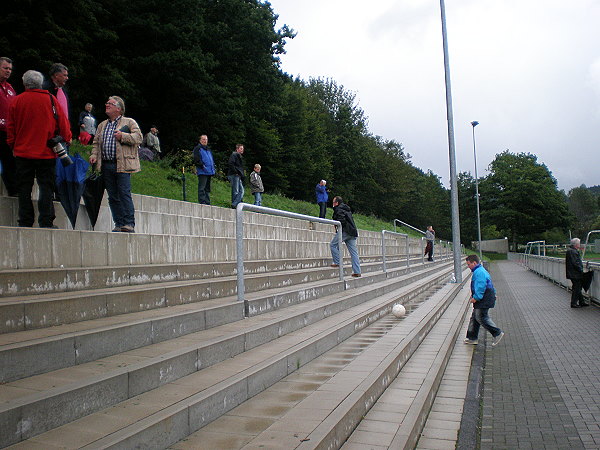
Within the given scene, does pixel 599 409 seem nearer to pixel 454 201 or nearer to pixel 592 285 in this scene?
pixel 592 285

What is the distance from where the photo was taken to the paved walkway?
16.1 feet

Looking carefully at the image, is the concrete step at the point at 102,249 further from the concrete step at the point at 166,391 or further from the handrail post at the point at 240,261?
the concrete step at the point at 166,391

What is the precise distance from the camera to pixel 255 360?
4488mm

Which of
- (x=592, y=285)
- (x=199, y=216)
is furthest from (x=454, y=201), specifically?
(x=199, y=216)

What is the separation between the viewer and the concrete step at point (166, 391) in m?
2.64

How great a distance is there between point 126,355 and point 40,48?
1890cm

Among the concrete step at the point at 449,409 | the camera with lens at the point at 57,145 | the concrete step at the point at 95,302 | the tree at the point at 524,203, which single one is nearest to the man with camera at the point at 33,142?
the camera with lens at the point at 57,145

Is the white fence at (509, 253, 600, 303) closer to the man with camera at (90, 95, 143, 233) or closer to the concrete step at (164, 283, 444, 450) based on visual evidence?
the concrete step at (164, 283, 444, 450)

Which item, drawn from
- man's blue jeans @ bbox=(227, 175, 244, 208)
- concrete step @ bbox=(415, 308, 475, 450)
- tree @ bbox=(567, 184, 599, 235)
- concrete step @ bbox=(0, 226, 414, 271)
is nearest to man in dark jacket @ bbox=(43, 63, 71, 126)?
concrete step @ bbox=(0, 226, 414, 271)

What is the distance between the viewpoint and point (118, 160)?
6.63 meters

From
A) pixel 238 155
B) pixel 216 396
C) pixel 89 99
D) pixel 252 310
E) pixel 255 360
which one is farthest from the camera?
pixel 89 99

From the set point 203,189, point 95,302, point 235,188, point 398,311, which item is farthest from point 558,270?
point 95,302

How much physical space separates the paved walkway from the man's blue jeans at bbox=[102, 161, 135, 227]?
4.95 m

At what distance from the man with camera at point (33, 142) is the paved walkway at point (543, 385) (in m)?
5.21
